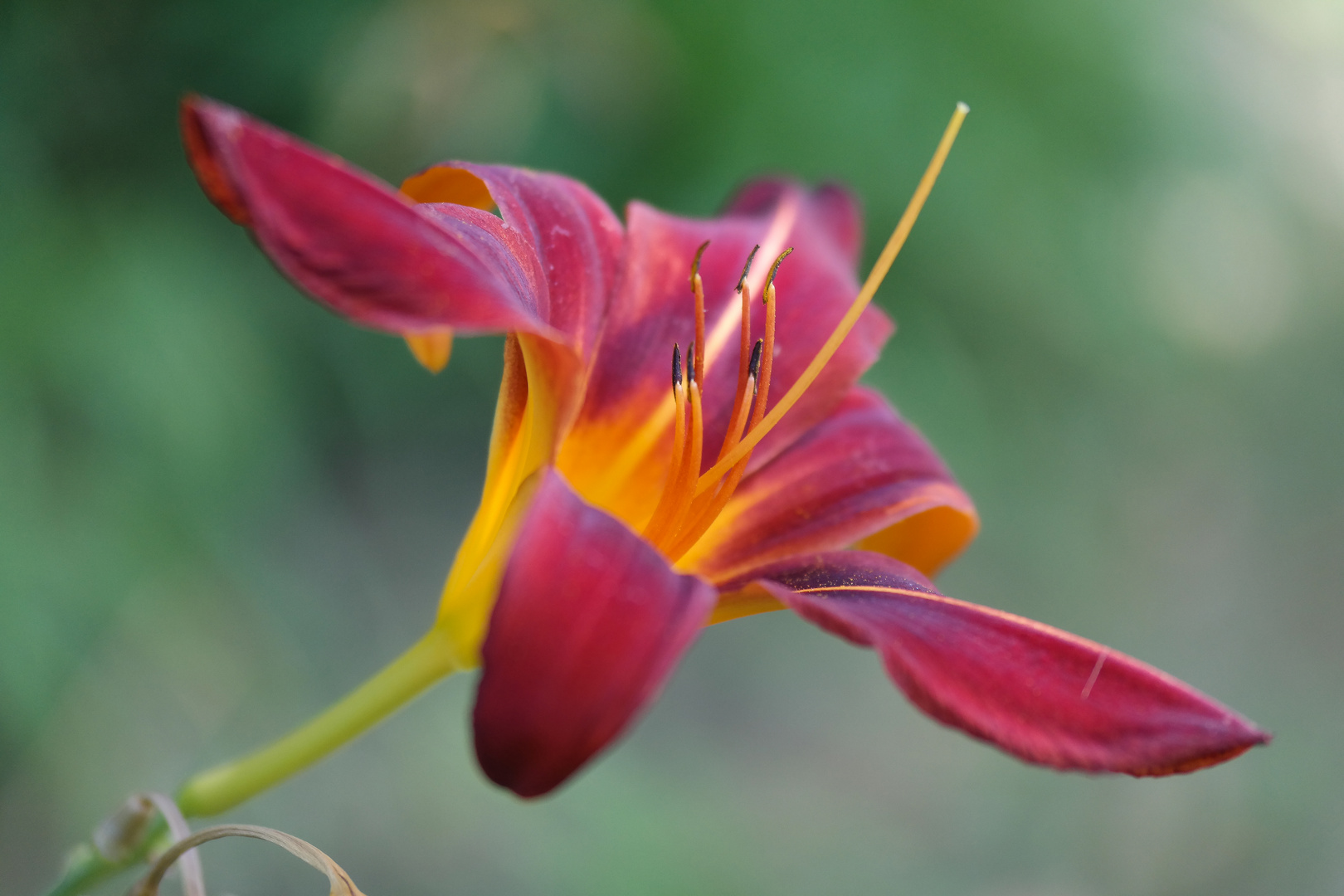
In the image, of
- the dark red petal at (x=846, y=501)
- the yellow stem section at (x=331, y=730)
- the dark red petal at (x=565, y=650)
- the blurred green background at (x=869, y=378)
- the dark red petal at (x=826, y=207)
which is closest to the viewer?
the dark red petal at (x=565, y=650)

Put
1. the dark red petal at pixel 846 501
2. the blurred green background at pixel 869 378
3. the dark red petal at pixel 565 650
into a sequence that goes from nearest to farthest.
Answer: the dark red petal at pixel 565 650, the dark red petal at pixel 846 501, the blurred green background at pixel 869 378

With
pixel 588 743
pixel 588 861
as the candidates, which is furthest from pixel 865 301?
pixel 588 861

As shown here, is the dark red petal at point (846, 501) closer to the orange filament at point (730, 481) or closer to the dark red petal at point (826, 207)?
the orange filament at point (730, 481)

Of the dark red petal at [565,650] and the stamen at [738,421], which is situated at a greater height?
the stamen at [738,421]

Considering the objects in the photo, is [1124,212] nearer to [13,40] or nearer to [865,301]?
[865,301]

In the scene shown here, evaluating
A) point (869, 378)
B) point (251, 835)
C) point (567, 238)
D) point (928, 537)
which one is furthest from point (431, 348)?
point (869, 378)

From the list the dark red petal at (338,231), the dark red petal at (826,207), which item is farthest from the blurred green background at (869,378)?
the dark red petal at (338,231)

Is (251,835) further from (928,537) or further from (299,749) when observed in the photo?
(928,537)

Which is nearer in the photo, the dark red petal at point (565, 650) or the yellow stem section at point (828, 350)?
the dark red petal at point (565, 650)
